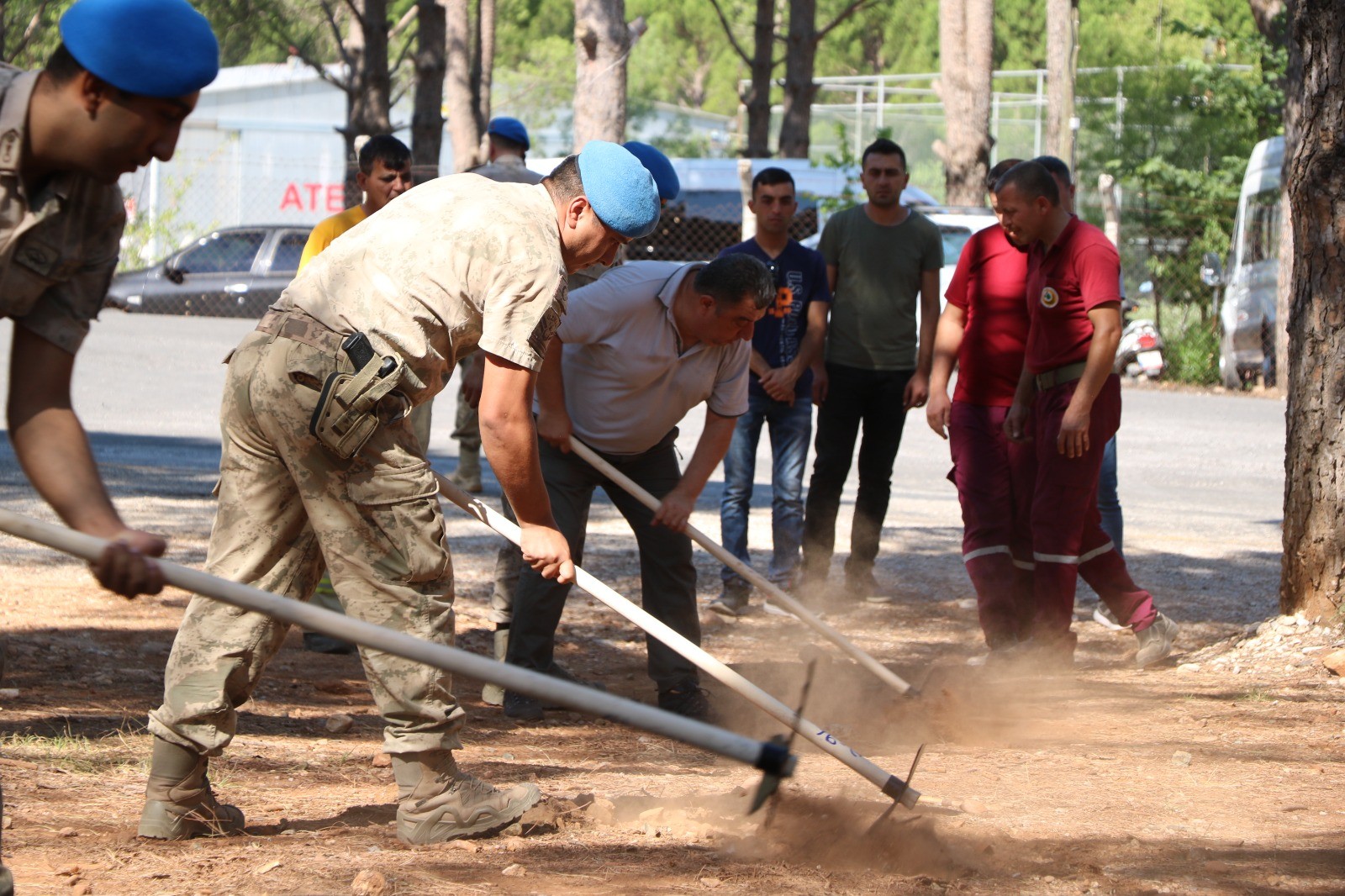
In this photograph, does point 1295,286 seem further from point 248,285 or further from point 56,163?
point 248,285

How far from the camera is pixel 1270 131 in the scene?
2223 cm

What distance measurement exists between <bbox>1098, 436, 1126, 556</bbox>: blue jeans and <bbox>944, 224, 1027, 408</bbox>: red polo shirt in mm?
871

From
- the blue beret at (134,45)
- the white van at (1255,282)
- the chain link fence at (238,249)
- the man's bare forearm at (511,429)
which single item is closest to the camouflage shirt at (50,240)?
the blue beret at (134,45)

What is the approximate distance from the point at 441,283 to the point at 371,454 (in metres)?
0.45

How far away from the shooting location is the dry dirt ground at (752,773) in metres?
3.56

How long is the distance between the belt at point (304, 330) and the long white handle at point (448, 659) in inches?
36.8

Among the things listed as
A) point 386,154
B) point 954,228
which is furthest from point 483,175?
point 954,228

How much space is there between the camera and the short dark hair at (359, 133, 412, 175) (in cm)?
625

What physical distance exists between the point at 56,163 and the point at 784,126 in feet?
68.9

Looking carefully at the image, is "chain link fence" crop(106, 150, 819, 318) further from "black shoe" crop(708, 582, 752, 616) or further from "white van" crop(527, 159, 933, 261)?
"black shoe" crop(708, 582, 752, 616)

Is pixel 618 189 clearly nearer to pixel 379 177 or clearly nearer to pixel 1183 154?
pixel 379 177

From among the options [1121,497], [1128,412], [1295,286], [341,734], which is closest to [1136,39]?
[1128,412]

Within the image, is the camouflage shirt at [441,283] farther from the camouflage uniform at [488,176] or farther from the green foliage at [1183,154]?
the green foliage at [1183,154]

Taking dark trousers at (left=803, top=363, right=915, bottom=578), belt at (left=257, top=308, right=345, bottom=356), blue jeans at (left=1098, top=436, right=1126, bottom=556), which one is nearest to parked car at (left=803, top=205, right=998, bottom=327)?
dark trousers at (left=803, top=363, right=915, bottom=578)
